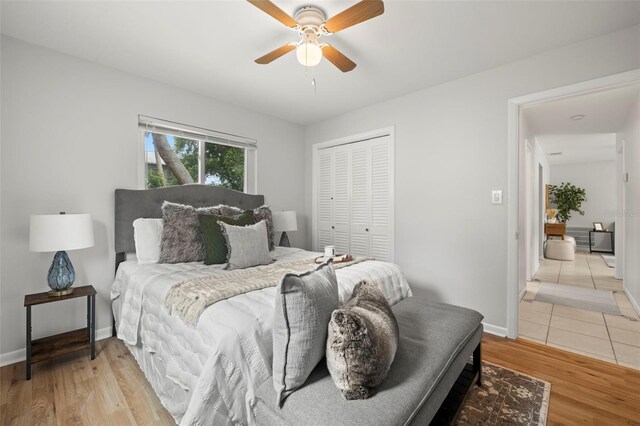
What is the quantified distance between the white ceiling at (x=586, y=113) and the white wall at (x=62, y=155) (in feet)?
12.8

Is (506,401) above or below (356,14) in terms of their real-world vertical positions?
below

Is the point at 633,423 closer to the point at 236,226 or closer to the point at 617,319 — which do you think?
the point at 617,319

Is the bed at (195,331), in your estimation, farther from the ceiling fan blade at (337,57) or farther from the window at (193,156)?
the ceiling fan blade at (337,57)

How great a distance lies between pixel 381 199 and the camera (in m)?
3.62

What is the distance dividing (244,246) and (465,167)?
2317 millimetres

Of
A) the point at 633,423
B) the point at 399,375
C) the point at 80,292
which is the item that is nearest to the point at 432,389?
the point at 399,375

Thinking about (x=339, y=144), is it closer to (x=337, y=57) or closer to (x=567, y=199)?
(x=337, y=57)

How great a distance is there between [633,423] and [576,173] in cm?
832

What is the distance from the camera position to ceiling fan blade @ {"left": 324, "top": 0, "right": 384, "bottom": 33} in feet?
5.09

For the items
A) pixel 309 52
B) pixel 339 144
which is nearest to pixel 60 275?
pixel 309 52

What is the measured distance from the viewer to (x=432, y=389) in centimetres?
118

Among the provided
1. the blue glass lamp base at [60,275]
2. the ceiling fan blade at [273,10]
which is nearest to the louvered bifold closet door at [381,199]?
the ceiling fan blade at [273,10]

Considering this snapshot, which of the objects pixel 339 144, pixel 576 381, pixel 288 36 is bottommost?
pixel 576 381

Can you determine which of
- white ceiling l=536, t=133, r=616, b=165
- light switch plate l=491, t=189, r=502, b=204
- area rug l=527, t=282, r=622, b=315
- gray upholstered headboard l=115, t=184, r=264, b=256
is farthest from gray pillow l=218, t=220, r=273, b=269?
white ceiling l=536, t=133, r=616, b=165
